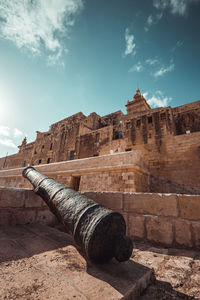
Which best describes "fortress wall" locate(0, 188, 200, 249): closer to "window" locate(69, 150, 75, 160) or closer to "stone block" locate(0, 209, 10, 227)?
"stone block" locate(0, 209, 10, 227)

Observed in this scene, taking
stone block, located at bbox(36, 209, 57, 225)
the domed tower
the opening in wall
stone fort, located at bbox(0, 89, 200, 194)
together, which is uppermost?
the domed tower

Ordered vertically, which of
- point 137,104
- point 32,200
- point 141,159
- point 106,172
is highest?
point 137,104

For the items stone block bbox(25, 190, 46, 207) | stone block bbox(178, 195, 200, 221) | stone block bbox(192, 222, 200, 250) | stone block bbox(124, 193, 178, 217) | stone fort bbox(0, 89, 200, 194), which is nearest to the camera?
stone block bbox(192, 222, 200, 250)

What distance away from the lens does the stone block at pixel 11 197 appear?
7.82ft

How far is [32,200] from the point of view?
2689mm

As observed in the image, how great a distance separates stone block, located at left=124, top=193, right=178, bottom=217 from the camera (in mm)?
2150

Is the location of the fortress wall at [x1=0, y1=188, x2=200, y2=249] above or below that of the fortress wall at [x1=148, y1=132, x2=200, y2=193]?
below

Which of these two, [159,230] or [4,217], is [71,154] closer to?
[4,217]

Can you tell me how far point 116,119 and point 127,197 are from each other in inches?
805

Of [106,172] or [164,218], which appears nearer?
[164,218]

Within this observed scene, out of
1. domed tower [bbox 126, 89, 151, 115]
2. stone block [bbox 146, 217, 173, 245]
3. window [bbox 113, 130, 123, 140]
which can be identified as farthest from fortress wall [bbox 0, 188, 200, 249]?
domed tower [bbox 126, 89, 151, 115]

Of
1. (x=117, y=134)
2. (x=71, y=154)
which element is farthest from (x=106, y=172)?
(x=71, y=154)

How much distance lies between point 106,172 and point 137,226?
16.4 feet

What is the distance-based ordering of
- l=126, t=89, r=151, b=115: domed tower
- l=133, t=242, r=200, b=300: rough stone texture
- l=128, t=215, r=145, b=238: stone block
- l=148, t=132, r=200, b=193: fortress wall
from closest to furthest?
l=133, t=242, r=200, b=300: rough stone texture → l=128, t=215, r=145, b=238: stone block → l=148, t=132, r=200, b=193: fortress wall → l=126, t=89, r=151, b=115: domed tower
